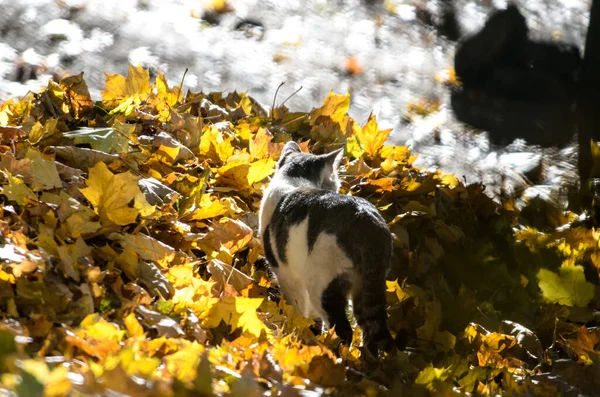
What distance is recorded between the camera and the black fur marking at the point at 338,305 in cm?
330

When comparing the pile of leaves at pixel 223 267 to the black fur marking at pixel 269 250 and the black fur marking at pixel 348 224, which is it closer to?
the black fur marking at pixel 269 250

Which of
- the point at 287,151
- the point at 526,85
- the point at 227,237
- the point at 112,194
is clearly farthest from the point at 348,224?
the point at 526,85

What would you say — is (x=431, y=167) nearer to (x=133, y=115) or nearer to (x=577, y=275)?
(x=577, y=275)

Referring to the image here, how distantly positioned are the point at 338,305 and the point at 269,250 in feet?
1.92

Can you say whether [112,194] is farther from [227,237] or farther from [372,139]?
[372,139]

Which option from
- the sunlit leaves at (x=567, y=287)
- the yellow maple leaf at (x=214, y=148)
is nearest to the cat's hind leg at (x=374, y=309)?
the sunlit leaves at (x=567, y=287)

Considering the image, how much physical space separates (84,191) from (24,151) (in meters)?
0.57

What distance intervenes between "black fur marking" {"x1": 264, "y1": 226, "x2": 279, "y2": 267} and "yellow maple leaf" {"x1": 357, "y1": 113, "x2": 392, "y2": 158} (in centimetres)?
145

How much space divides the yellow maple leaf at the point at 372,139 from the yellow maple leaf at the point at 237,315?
2355 mm

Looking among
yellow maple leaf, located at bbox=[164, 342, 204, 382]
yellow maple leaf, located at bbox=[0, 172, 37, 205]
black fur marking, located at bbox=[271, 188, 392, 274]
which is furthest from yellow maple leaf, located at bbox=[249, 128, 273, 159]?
yellow maple leaf, located at bbox=[164, 342, 204, 382]

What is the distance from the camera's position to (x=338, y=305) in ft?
10.9

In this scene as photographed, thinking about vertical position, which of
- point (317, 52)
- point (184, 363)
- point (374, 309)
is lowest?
point (317, 52)

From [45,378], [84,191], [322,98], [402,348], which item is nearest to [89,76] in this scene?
[322,98]

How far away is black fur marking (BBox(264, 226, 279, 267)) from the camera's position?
3766 mm
